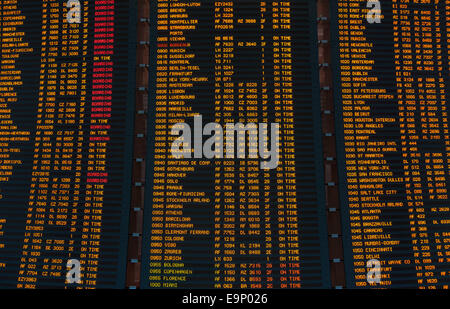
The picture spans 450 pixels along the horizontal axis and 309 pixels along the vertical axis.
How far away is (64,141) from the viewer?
3.37 m

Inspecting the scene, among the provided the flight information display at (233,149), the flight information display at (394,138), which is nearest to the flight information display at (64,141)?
the flight information display at (233,149)

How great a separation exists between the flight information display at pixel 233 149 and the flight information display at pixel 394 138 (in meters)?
0.30

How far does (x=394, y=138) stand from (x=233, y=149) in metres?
1.49

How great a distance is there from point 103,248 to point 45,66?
1.84 metres

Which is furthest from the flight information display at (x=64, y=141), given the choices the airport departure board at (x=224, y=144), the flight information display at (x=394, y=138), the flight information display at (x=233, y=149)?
the flight information display at (x=394, y=138)

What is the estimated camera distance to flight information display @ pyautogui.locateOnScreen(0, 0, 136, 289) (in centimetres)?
315

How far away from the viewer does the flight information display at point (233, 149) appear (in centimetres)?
312

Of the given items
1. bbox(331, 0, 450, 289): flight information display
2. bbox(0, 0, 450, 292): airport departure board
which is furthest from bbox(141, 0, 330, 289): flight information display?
bbox(331, 0, 450, 289): flight information display

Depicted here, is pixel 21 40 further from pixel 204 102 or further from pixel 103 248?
pixel 103 248

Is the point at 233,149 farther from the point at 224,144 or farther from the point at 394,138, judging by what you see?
the point at 394,138

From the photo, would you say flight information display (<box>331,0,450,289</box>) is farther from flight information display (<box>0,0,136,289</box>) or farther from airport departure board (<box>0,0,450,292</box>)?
flight information display (<box>0,0,136,289</box>)

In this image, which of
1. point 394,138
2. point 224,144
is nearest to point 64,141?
point 224,144

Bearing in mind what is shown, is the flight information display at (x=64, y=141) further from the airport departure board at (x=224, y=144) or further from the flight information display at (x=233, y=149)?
the flight information display at (x=233, y=149)

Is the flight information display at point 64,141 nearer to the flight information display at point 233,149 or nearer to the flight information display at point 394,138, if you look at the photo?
the flight information display at point 233,149
